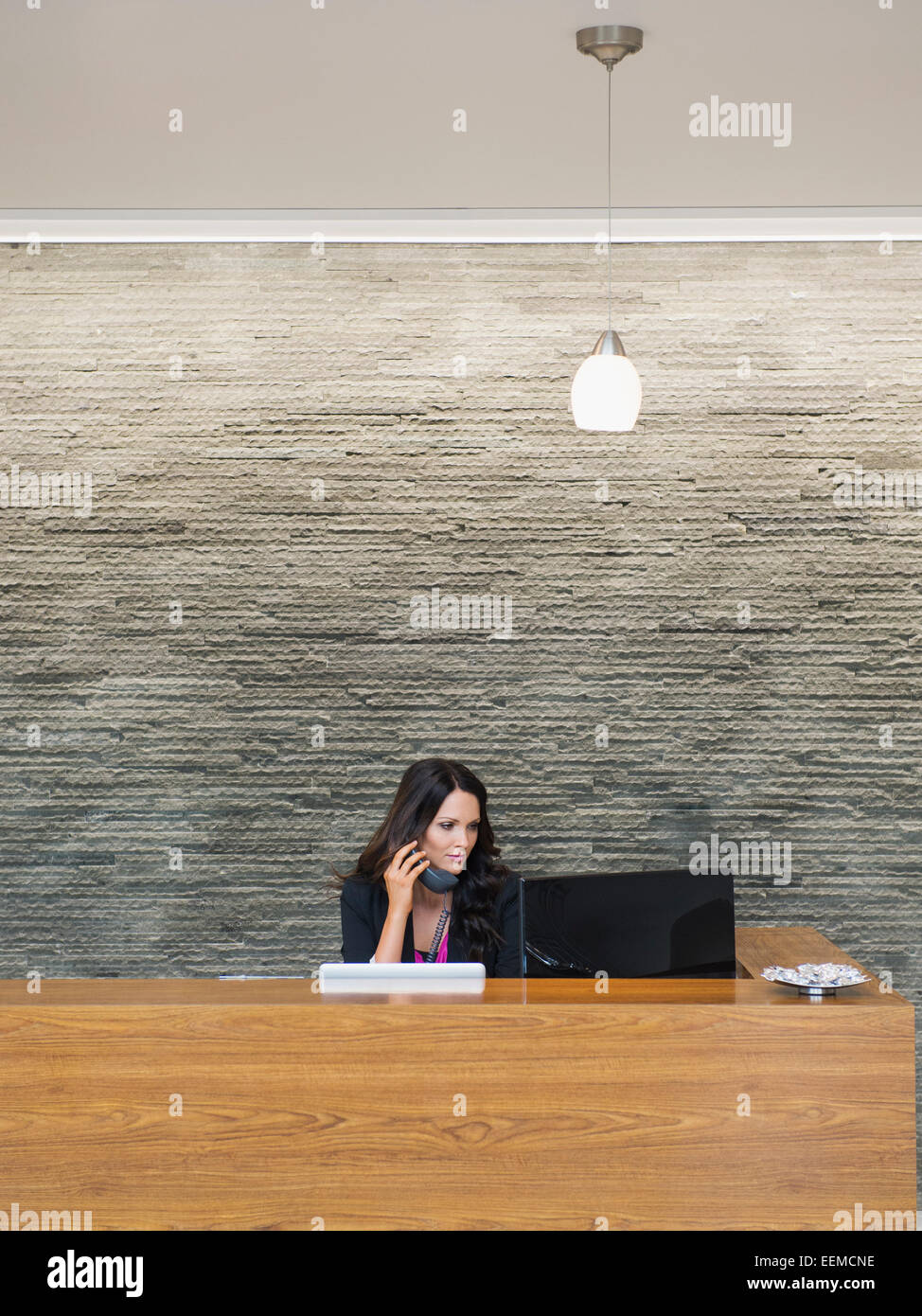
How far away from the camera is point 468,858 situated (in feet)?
9.78

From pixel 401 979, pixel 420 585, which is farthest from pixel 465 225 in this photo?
pixel 401 979

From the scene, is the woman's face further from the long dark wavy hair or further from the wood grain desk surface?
the wood grain desk surface

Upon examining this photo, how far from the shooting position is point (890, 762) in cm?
385

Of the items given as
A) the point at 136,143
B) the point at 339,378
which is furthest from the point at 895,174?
the point at 136,143

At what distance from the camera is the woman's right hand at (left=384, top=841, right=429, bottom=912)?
2.75 meters

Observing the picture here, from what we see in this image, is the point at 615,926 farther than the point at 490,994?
Yes

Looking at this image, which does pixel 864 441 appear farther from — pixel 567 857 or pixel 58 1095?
pixel 58 1095

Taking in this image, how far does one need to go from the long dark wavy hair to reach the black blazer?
0.02 metres

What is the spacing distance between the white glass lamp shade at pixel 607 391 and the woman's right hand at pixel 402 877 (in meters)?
1.03

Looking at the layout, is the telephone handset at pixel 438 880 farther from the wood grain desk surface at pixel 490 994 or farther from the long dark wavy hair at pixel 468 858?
the wood grain desk surface at pixel 490 994

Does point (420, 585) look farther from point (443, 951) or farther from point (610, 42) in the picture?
point (610, 42)

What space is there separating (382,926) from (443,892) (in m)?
0.18

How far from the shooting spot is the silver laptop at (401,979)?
7.05ft

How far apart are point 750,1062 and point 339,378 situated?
2537mm
